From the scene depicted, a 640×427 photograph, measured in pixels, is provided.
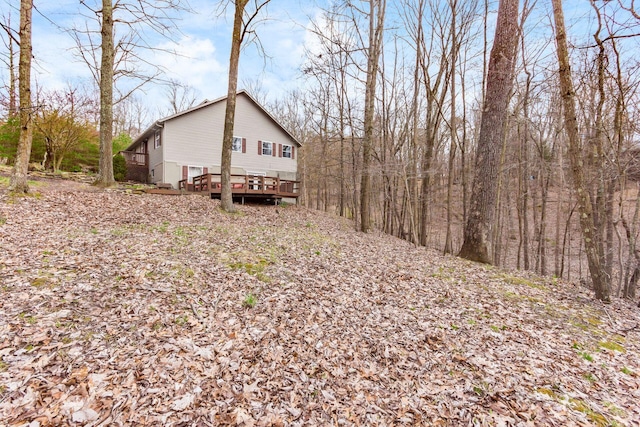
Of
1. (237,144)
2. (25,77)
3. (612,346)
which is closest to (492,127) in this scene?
(612,346)

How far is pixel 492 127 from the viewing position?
7.11 m

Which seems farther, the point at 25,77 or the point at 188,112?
the point at 188,112

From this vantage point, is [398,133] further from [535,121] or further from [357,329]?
[357,329]

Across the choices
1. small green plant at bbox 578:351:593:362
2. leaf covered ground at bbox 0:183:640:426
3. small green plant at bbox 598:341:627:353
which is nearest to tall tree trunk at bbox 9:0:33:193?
leaf covered ground at bbox 0:183:640:426

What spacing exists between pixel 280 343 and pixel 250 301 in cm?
96

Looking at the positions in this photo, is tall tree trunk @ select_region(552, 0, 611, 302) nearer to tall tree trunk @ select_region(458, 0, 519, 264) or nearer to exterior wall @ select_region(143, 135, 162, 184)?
tall tree trunk @ select_region(458, 0, 519, 264)

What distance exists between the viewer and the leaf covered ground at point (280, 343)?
95.3 inches

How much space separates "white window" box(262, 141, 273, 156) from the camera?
66.9 ft

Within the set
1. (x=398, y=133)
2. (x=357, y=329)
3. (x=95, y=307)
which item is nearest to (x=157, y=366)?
(x=95, y=307)

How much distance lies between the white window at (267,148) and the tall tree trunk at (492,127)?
51.1ft

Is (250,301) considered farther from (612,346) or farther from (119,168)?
(119,168)

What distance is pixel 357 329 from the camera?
3803 mm

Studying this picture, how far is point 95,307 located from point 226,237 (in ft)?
12.7

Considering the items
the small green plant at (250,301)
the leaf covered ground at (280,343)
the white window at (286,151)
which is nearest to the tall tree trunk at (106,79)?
the leaf covered ground at (280,343)
